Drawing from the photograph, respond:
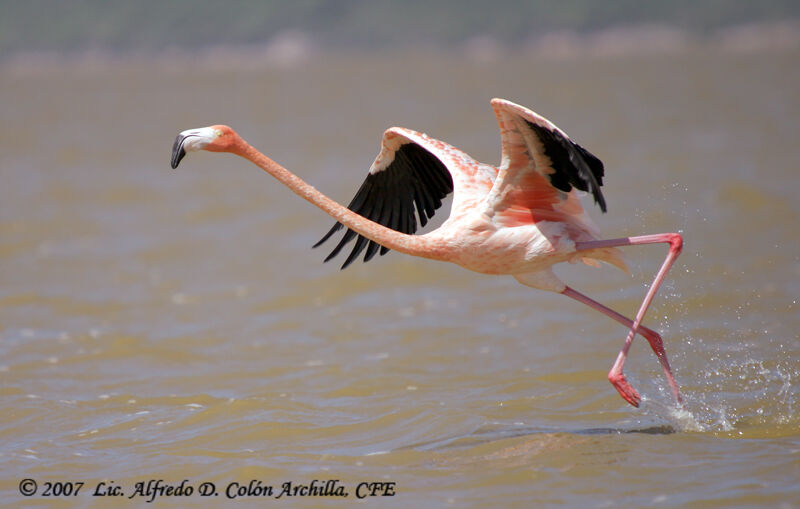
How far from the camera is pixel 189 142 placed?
6695 millimetres

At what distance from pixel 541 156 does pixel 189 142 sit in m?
2.40

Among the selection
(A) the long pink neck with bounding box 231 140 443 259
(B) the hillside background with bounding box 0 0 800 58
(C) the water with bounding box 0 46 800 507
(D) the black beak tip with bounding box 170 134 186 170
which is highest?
(B) the hillside background with bounding box 0 0 800 58

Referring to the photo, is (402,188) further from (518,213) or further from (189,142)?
(189,142)

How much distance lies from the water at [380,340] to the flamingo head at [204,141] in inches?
87.8

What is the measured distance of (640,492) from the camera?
6.52m

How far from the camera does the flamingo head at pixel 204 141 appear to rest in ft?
21.6

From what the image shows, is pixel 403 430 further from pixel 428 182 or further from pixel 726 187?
pixel 726 187

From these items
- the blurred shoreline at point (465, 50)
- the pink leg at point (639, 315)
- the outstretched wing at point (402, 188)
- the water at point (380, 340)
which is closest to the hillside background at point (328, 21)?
the blurred shoreline at point (465, 50)

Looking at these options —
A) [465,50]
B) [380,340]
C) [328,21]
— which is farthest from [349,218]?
[328,21]

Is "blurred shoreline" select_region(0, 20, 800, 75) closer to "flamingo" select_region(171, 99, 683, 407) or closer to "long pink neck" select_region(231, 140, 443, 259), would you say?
"flamingo" select_region(171, 99, 683, 407)

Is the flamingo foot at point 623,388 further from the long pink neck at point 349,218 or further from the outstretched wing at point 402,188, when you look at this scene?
the outstretched wing at point 402,188

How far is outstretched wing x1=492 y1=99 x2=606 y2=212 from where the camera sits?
22.0 ft

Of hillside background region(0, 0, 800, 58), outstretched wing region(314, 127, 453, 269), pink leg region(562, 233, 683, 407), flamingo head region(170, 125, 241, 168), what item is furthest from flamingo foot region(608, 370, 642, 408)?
hillside background region(0, 0, 800, 58)

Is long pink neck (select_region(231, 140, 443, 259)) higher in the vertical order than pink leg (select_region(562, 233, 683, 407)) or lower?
higher
